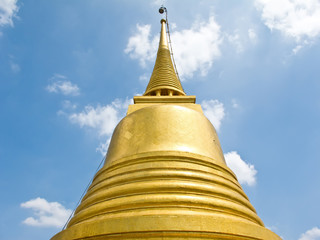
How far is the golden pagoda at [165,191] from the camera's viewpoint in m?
2.46

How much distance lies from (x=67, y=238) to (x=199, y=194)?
161 cm

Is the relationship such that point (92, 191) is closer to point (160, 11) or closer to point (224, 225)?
point (224, 225)

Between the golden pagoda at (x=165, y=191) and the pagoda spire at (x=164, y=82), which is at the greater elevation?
the pagoda spire at (x=164, y=82)

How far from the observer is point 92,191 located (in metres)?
3.67

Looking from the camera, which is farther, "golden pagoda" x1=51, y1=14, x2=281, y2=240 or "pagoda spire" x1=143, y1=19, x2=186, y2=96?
"pagoda spire" x1=143, y1=19, x2=186, y2=96

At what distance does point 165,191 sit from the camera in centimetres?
305

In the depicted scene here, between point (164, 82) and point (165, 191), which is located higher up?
point (164, 82)

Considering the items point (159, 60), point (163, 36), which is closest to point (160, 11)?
point (163, 36)

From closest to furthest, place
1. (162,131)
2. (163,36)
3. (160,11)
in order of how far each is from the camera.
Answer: (162,131) < (163,36) < (160,11)

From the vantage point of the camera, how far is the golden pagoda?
2.46 metres

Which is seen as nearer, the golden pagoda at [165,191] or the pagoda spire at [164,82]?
the golden pagoda at [165,191]

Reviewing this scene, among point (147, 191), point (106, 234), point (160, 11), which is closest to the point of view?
point (106, 234)

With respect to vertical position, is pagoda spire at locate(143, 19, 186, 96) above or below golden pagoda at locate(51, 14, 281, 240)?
above

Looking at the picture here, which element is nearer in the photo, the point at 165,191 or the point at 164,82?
the point at 165,191
